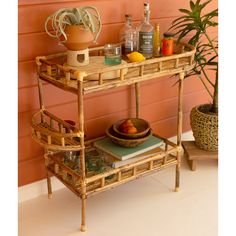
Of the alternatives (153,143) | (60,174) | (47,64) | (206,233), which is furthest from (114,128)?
(206,233)

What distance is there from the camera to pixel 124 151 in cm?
221

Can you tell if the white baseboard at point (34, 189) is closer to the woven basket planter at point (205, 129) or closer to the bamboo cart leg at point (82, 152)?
the bamboo cart leg at point (82, 152)

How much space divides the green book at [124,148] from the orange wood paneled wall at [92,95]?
0.54 feet

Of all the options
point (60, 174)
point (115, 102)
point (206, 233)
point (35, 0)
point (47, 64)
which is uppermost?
point (35, 0)

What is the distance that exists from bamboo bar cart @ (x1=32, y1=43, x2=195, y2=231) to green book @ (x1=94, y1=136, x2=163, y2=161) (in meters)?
0.05

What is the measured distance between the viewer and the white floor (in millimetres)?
2074

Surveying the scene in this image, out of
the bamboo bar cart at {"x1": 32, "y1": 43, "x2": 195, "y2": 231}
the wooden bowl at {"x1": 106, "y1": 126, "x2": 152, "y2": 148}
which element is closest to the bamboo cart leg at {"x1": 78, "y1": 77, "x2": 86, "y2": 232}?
the bamboo bar cart at {"x1": 32, "y1": 43, "x2": 195, "y2": 231}

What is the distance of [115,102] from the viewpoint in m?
2.53

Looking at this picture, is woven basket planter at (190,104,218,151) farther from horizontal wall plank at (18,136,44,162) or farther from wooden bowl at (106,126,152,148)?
horizontal wall plank at (18,136,44,162)
